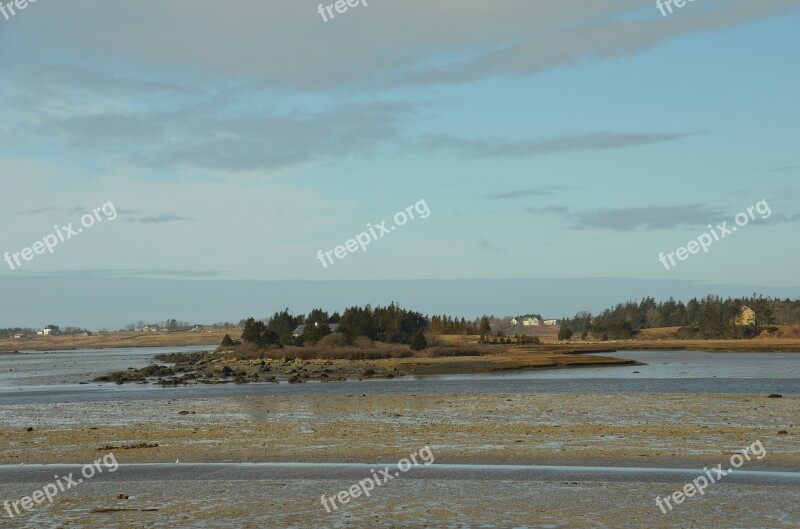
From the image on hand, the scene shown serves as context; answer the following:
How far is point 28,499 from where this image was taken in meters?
20.0

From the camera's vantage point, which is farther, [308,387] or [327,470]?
[308,387]

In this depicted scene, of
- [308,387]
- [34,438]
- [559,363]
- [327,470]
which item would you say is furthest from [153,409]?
[559,363]

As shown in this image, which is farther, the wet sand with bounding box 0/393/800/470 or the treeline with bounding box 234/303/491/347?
the treeline with bounding box 234/303/491/347

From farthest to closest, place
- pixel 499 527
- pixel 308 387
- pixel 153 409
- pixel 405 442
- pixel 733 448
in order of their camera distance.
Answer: pixel 308 387, pixel 153 409, pixel 405 442, pixel 733 448, pixel 499 527

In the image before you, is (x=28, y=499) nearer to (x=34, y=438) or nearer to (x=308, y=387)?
(x=34, y=438)

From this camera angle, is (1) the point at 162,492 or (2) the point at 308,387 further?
(2) the point at 308,387

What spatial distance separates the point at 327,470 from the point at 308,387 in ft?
139

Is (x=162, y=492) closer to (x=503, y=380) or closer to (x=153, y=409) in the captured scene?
(x=153, y=409)

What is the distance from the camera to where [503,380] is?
73.2m

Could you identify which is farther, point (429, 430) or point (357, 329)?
point (357, 329)

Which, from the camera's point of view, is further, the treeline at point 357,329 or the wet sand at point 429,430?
the treeline at point 357,329

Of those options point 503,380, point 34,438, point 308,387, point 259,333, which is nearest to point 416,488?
point 34,438

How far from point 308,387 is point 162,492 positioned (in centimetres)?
4478

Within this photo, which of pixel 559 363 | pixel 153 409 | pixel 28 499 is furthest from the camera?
pixel 559 363
